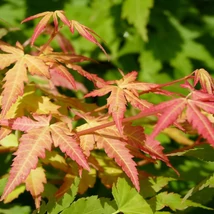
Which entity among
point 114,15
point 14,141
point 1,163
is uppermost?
point 114,15

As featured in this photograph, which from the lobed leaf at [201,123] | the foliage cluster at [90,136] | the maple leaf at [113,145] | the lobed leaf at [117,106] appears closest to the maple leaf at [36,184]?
the foliage cluster at [90,136]

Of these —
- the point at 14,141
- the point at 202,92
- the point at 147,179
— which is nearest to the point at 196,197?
the point at 147,179

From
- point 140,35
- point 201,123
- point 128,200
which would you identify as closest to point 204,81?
point 201,123

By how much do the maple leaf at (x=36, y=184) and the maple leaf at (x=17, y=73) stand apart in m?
0.22

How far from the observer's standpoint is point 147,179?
40.1 inches

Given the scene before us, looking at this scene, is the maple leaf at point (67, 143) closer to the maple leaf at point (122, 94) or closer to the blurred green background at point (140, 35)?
the maple leaf at point (122, 94)

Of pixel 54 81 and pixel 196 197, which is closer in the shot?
pixel 196 197

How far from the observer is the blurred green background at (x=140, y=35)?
6.04 ft

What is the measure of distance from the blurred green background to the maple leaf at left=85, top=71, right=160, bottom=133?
862mm

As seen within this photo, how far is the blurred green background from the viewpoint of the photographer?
1.84 m

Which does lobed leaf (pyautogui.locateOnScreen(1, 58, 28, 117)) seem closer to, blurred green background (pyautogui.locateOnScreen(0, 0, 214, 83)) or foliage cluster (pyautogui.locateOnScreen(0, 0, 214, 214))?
foliage cluster (pyautogui.locateOnScreen(0, 0, 214, 214))

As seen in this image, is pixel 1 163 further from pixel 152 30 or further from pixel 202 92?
pixel 152 30

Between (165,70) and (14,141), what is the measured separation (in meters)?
1.01

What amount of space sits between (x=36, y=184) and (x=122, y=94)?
28 centimetres
